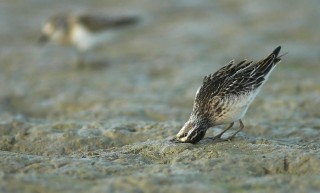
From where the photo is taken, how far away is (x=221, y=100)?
6.97 meters

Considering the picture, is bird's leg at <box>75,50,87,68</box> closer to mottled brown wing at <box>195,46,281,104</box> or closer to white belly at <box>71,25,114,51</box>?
white belly at <box>71,25,114,51</box>

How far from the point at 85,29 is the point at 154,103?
454 cm

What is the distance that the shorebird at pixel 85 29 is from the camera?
14062mm

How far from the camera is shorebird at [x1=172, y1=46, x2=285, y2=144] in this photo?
6910 millimetres

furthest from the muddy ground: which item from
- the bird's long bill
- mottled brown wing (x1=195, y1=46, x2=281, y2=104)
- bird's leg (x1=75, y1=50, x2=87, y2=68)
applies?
mottled brown wing (x1=195, y1=46, x2=281, y2=104)

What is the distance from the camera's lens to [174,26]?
15922 mm

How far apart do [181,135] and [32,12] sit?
39.0ft

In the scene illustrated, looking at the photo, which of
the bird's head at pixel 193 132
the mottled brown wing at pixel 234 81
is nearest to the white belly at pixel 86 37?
the mottled brown wing at pixel 234 81

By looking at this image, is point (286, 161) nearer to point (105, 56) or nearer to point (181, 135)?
point (181, 135)

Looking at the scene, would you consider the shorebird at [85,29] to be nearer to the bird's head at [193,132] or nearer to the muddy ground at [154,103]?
the muddy ground at [154,103]

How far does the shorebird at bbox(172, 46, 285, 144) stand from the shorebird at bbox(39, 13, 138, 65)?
7028 millimetres

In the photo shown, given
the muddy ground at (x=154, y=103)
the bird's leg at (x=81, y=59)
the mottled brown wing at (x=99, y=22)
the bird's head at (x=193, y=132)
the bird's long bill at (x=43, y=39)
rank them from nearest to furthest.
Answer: the muddy ground at (x=154, y=103) → the bird's head at (x=193, y=132) → the bird's leg at (x=81, y=59) → the mottled brown wing at (x=99, y=22) → the bird's long bill at (x=43, y=39)

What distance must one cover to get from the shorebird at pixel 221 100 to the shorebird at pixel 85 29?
7028 mm

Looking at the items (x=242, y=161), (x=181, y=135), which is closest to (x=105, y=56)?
(x=181, y=135)
